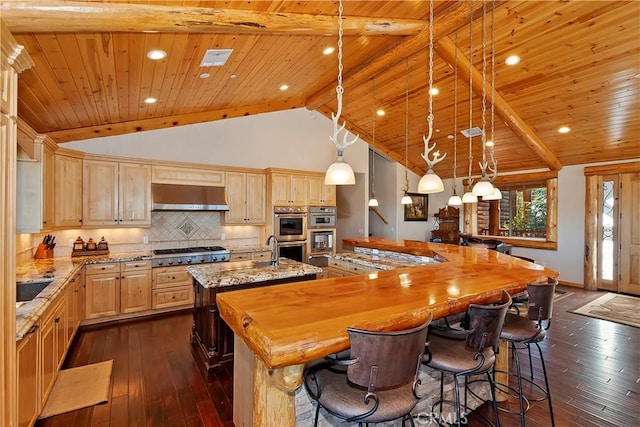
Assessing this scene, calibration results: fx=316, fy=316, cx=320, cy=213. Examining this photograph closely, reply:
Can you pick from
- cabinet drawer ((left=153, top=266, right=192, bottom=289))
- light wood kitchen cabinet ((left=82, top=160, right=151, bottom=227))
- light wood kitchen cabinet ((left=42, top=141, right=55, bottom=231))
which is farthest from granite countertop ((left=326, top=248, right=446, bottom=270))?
light wood kitchen cabinet ((left=42, top=141, right=55, bottom=231))

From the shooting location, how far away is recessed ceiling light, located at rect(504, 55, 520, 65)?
4.33 m

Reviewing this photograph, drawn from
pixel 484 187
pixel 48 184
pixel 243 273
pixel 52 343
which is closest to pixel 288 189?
pixel 243 273

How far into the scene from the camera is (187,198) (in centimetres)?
517

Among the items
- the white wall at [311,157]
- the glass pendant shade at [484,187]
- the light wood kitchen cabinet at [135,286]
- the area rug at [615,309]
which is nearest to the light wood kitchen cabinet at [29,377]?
the light wood kitchen cabinet at [135,286]

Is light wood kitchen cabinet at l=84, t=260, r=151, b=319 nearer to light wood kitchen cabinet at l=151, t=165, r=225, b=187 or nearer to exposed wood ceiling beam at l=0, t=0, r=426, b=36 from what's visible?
light wood kitchen cabinet at l=151, t=165, r=225, b=187

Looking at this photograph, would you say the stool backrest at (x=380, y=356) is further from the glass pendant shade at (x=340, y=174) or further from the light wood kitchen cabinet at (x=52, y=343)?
the light wood kitchen cabinet at (x=52, y=343)

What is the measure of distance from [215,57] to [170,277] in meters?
Result: 3.28

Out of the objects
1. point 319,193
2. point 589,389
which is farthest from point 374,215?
point 589,389

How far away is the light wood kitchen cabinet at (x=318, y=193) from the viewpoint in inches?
252

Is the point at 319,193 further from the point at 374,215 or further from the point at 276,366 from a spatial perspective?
the point at 276,366

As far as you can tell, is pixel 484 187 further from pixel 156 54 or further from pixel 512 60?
pixel 156 54

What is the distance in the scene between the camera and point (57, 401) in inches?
103

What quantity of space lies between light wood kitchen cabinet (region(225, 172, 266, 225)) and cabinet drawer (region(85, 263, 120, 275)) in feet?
5.97

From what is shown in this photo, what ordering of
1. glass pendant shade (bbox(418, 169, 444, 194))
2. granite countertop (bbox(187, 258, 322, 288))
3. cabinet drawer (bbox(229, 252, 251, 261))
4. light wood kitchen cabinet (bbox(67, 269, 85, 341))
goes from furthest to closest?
cabinet drawer (bbox(229, 252, 251, 261))
light wood kitchen cabinet (bbox(67, 269, 85, 341))
granite countertop (bbox(187, 258, 322, 288))
glass pendant shade (bbox(418, 169, 444, 194))
